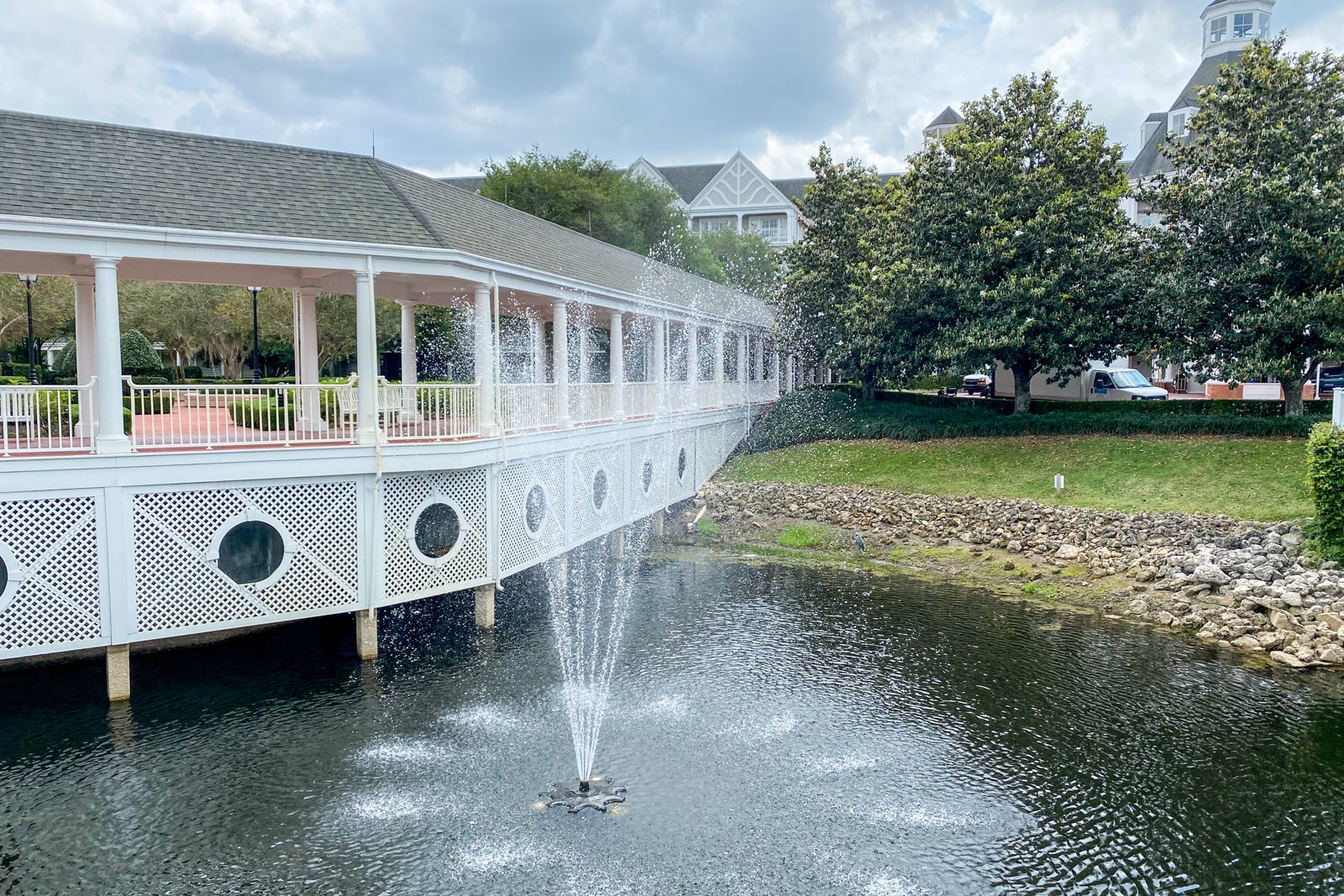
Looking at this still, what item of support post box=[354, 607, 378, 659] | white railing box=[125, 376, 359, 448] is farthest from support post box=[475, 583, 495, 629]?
white railing box=[125, 376, 359, 448]

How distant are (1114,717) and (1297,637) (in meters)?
5.39

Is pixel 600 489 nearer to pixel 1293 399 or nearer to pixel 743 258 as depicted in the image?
pixel 1293 399

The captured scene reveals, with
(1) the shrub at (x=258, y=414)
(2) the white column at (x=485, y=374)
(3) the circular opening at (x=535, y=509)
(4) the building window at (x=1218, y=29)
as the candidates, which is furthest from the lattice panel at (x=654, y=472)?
(4) the building window at (x=1218, y=29)

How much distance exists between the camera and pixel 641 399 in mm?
22031

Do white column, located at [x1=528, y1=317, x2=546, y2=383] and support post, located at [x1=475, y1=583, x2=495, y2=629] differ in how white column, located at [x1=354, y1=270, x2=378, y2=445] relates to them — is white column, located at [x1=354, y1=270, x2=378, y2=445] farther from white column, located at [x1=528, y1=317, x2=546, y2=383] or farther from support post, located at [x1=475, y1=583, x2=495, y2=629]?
white column, located at [x1=528, y1=317, x2=546, y2=383]

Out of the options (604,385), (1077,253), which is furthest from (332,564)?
(1077,253)

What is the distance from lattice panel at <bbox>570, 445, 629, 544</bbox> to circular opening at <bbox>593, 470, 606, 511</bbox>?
7 cm

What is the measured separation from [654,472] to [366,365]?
1039cm

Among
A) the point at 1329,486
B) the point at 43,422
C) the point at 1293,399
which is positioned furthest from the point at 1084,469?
the point at 43,422

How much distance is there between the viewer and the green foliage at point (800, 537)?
79.9 ft

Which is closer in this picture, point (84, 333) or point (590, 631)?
point (84, 333)

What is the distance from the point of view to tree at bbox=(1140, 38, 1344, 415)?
78.2ft

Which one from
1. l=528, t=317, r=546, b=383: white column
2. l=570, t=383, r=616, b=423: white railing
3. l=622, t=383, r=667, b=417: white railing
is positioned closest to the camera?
l=570, t=383, r=616, b=423: white railing

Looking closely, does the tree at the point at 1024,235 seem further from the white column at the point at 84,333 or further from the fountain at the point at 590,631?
the white column at the point at 84,333
